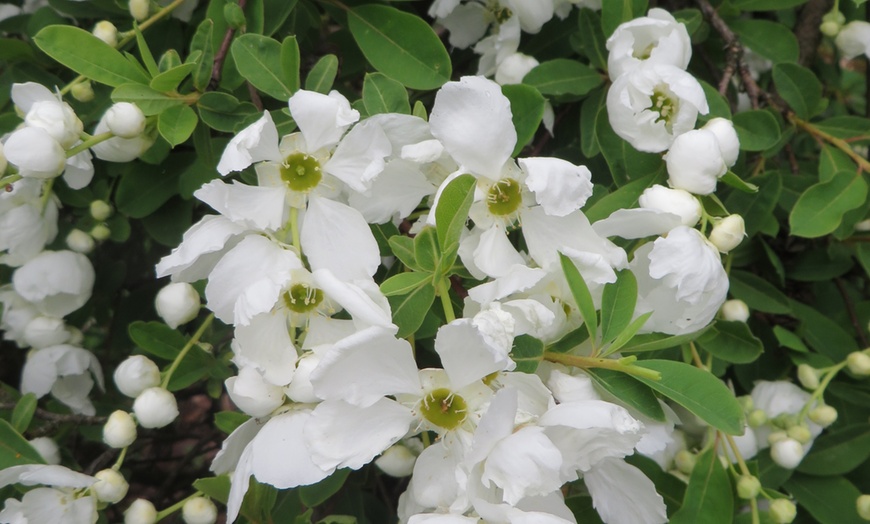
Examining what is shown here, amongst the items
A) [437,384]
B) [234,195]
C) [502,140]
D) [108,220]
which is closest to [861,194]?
[502,140]

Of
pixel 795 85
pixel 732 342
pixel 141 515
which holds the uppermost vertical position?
pixel 795 85

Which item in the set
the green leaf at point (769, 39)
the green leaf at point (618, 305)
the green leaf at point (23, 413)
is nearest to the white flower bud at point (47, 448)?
the green leaf at point (23, 413)

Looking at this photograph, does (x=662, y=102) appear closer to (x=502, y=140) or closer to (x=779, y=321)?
(x=502, y=140)

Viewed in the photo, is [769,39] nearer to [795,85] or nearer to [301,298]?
[795,85]

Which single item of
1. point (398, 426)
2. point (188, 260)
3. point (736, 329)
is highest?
point (188, 260)

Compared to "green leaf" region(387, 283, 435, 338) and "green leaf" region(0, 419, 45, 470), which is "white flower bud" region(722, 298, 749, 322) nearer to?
"green leaf" region(387, 283, 435, 338)

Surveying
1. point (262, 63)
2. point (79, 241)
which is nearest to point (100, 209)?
point (79, 241)
